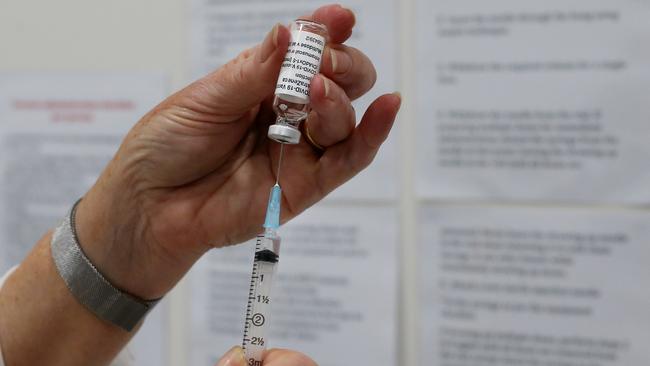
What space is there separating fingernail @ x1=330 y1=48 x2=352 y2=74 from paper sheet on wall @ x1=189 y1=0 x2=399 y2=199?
0.52 metres

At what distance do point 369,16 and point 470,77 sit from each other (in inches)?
9.0

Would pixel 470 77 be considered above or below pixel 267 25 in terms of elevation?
below

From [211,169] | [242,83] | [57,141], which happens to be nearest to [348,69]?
[242,83]

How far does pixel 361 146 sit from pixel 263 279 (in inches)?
7.7

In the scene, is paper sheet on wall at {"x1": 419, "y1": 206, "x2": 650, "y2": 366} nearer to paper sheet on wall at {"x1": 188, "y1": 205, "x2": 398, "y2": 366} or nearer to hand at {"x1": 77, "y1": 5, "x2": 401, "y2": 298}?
paper sheet on wall at {"x1": 188, "y1": 205, "x2": 398, "y2": 366}

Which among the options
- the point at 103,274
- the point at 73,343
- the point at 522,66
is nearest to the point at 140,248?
the point at 103,274

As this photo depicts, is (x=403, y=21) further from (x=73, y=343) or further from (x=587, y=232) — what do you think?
(x=73, y=343)

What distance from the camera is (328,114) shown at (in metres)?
0.73

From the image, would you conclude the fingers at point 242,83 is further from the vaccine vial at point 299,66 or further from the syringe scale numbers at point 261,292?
the syringe scale numbers at point 261,292

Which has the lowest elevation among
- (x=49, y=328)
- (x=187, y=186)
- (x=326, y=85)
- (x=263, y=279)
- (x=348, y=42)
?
(x=49, y=328)

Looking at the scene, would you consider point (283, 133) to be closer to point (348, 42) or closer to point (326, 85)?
point (326, 85)

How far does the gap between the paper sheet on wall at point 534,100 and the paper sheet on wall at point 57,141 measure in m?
0.60

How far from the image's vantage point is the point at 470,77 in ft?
3.93

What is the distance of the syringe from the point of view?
0.76 m
